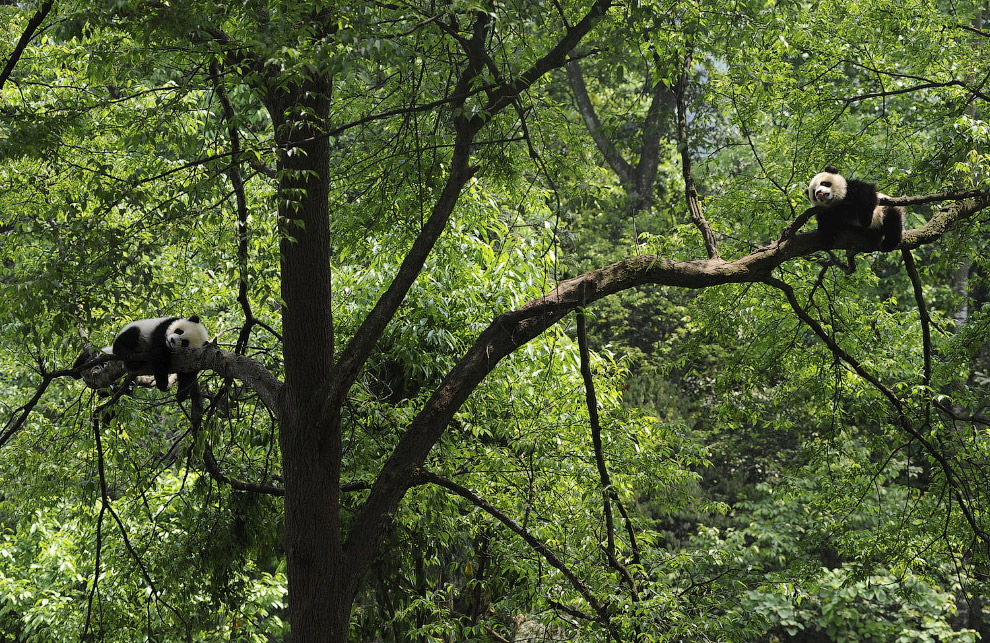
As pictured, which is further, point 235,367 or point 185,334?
point 185,334

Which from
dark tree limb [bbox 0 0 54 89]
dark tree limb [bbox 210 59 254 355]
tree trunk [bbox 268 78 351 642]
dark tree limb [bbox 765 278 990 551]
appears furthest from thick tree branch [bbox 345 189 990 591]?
dark tree limb [bbox 0 0 54 89]

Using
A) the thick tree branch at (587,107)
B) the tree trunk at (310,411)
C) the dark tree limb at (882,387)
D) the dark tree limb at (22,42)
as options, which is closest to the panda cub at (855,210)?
→ the dark tree limb at (882,387)

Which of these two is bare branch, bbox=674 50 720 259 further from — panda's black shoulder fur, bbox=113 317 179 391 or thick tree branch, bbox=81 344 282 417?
panda's black shoulder fur, bbox=113 317 179 391

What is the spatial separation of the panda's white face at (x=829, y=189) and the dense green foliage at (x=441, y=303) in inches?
14.7

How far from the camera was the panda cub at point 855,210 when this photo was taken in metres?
4.55

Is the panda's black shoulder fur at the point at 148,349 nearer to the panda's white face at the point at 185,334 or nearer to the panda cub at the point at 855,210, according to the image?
the panda's white face at the point at 185,334

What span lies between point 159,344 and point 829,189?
12.7 ft

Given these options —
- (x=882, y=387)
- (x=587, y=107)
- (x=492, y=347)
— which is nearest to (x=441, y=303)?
(x=492, y=347)

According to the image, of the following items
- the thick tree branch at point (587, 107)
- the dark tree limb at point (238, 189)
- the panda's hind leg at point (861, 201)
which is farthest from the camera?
the thick tree branch at point (587, 107)

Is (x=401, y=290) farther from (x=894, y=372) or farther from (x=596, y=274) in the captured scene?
(x=894, y=372)

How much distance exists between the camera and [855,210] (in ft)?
15.3

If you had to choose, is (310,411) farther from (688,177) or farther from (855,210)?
(855,210)

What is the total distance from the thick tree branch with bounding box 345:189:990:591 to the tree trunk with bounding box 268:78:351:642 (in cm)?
17

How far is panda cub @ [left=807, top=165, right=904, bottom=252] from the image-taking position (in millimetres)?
4555
